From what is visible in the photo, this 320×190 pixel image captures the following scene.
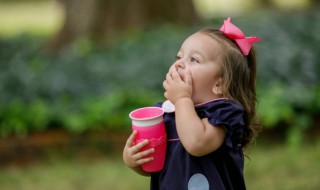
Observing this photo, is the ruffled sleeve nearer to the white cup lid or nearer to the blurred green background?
the white cup lid

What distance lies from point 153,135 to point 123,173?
8.53 ft

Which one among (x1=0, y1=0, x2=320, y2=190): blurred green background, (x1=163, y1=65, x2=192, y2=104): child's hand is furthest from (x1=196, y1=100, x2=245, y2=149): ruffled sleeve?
(x1=0, y1=0, x2=320, y2=190): blurred green background

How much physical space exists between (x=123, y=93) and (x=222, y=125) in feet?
11.4

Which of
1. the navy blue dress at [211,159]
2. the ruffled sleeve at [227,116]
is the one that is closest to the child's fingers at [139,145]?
the navy blue dress at [211,159]

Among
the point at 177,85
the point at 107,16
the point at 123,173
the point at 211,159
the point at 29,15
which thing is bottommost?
the point at 29,15

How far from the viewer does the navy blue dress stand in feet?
8.05

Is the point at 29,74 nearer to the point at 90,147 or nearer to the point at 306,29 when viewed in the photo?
the point at 90,147

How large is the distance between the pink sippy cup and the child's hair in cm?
33

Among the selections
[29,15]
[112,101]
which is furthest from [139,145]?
[29,15]

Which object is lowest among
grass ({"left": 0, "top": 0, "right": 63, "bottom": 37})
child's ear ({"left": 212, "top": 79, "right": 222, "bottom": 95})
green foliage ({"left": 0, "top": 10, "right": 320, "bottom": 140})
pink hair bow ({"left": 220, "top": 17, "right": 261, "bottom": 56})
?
grass ({"left": 0, "top": 0, "right": 63, "bottom": 37})

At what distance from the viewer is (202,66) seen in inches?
99.5

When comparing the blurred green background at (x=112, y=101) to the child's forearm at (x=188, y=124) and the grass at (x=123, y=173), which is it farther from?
the child's forearm at (x=188, y=124)

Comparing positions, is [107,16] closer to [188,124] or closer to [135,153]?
[135,153]

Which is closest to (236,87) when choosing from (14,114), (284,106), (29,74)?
(284,106)
